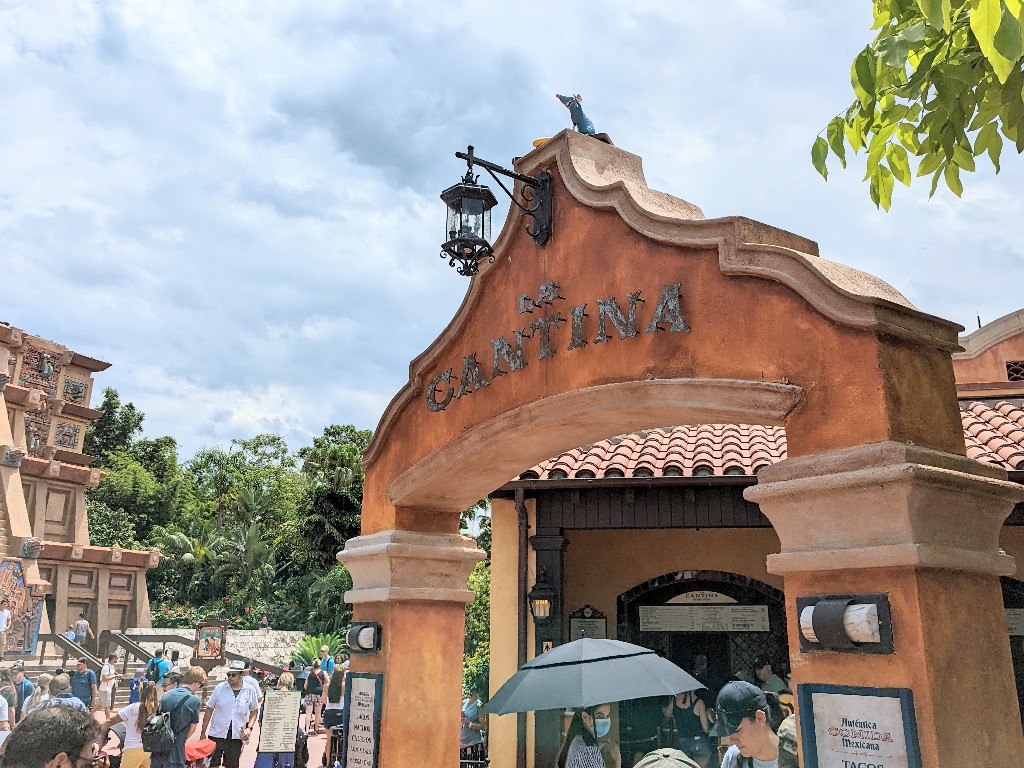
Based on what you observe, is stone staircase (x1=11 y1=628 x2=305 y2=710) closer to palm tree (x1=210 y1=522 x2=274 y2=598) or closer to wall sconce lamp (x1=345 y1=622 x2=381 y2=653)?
palm tree (x1=210 y1=522 x2=274 y2=598)

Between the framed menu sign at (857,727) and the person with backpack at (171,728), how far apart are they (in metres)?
7.18

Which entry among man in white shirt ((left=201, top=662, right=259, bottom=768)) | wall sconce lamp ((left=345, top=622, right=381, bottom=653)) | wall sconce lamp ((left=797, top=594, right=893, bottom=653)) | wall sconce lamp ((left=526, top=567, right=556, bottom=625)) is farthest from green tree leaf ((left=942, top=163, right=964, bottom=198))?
man in white shirt ((left=201, top=662, right=259, bottom=768))

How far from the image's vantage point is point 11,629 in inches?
1160

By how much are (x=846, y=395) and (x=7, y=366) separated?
3773 cm

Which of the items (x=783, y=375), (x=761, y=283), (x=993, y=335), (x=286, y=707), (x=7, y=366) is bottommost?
(x=286, y=707)

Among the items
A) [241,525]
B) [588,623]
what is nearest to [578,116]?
[588,623]

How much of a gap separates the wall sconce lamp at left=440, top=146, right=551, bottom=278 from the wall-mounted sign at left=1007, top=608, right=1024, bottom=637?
7.76 meters

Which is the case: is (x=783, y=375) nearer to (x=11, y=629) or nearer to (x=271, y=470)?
(x=11, y=629)

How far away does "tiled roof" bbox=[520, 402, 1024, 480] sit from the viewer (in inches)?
372

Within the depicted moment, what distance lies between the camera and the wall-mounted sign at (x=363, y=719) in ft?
21.8

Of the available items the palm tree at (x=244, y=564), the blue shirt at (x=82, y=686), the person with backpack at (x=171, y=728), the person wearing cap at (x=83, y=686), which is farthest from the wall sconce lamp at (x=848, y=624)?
the palm tree at (x=244, y=564)

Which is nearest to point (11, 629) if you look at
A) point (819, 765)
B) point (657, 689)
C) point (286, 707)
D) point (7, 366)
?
point (7, 366)

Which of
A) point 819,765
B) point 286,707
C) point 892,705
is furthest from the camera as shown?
point 286,707

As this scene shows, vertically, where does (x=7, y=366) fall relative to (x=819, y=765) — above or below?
above
